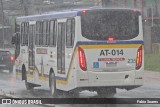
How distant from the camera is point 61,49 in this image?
16594 mm

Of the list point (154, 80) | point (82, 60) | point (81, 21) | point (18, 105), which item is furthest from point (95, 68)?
point (154, 80)

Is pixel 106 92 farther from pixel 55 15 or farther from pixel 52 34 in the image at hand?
pixel 55 15

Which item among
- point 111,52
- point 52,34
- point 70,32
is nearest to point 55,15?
point 52,34

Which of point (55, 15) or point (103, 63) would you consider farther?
point (55, 15)

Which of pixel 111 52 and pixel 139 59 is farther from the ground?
pixel 111 52

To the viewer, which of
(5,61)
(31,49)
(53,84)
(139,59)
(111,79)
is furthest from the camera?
(5,61)

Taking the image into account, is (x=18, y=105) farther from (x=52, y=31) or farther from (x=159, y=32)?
(x=159, y=32)

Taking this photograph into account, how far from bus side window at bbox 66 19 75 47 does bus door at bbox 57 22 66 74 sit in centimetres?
42

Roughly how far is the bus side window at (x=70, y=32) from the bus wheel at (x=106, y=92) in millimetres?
1708

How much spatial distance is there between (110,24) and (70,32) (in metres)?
1.27

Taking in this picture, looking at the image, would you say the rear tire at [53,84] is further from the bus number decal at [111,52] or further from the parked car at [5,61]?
the parked car at [5,61]

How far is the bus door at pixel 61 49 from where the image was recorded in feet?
53.8

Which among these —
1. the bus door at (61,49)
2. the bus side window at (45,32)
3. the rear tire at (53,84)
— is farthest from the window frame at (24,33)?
the bus door at (61,49)

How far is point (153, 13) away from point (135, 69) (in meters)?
43.2
